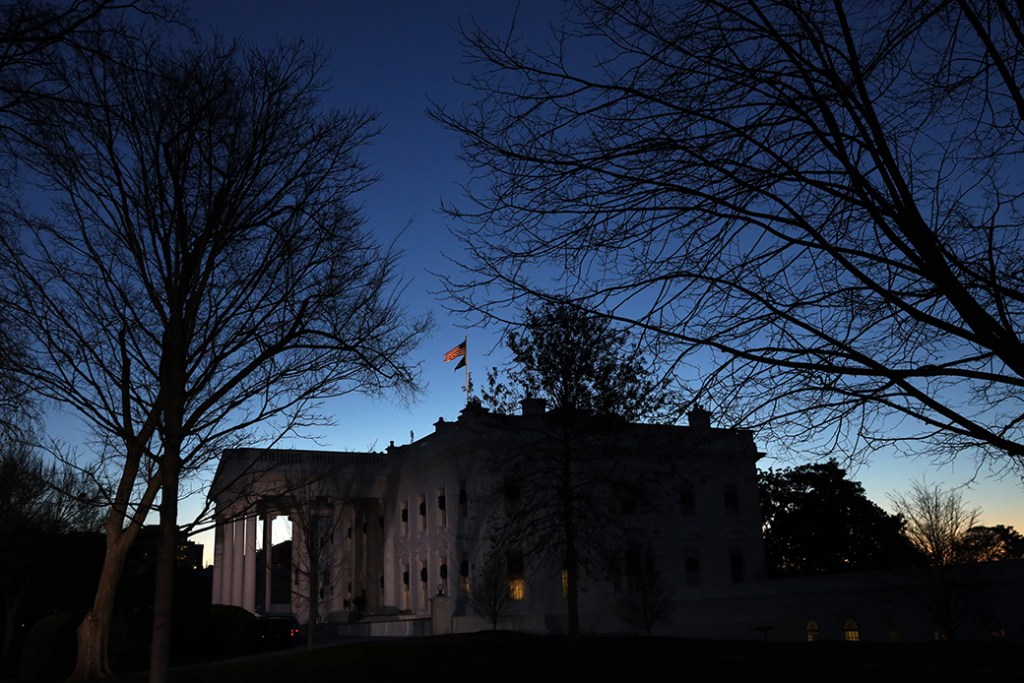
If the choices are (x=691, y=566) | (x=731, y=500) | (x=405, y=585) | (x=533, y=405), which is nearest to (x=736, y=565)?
→ (x=691, y=566)

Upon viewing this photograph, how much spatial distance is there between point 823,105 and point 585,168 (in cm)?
150

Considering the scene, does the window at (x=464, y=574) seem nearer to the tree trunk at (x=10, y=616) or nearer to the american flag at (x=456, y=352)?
the american flag at (x=456, y=352)

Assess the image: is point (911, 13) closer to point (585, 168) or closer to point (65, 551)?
point (585, 168)

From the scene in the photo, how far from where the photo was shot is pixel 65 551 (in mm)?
55875

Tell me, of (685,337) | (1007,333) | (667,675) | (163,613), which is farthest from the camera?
(667,675)

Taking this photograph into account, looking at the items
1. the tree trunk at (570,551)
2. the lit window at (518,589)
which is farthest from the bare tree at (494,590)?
the tree trunk at (570,551)

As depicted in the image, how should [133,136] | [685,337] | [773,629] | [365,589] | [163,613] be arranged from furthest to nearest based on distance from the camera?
[365,589]
[773,629]
[133,136]
[163,613]
[685,337]

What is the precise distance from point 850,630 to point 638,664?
2012 cm

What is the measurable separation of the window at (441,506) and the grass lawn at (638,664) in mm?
27442

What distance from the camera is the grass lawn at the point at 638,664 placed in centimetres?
1641

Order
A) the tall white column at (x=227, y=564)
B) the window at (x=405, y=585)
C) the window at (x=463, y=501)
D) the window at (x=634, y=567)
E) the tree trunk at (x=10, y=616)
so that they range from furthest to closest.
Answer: the tall white column at (x=227, y=564)
the window at (x=405, y=585)
the window at (x=463, y=501)
the tree trunk at (x=10, y=616)
the window at (x=634, y=567)

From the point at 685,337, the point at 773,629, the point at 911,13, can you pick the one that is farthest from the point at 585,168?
the point at 773,629

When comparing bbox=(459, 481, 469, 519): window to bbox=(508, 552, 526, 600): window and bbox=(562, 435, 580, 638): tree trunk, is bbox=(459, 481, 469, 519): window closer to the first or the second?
bbox=(508, 552, 526, 600): window

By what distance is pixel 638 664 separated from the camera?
19.2 m
